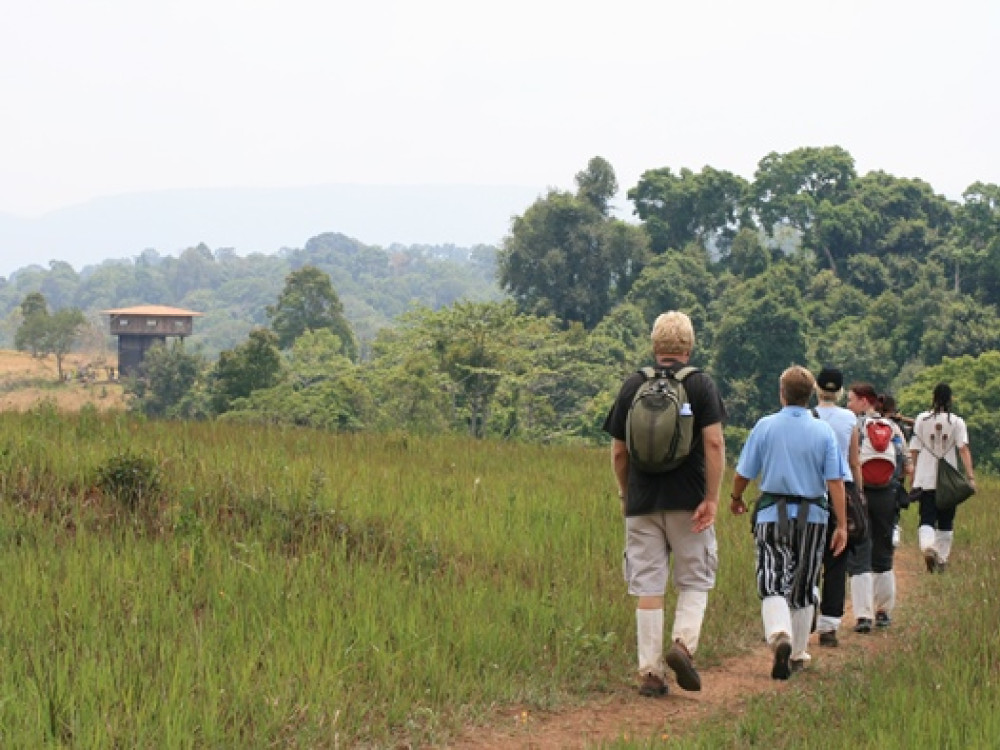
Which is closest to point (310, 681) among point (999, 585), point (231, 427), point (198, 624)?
point (198, 624)

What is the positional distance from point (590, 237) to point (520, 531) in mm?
84933

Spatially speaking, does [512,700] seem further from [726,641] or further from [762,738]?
[726,641]

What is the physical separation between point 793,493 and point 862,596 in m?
2.23

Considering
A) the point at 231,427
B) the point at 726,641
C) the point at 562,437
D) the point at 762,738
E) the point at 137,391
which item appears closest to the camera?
the point at 762,738

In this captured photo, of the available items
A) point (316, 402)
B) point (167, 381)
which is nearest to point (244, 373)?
point (316, 402)

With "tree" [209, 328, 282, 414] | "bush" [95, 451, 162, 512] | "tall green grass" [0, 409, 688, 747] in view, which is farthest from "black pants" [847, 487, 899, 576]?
"tree" [209, 328, 282, 414]

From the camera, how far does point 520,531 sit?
1030 centimetres

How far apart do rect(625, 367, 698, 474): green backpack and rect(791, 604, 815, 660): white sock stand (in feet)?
5.04

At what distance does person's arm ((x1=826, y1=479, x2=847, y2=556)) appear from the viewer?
295 inches

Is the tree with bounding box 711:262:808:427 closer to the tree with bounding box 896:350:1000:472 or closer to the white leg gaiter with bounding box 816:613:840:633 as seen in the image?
the tree with bounding box 896:350:1000:472

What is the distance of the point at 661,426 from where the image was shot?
6.60 metres

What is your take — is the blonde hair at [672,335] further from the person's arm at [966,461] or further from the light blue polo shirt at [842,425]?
the person's arm at [966,461]

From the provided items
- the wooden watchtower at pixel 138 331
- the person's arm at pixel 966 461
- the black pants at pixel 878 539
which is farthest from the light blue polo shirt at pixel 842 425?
the wooden watchtower at pixel 138 331

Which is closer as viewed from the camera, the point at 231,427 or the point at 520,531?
the point at 520,531
